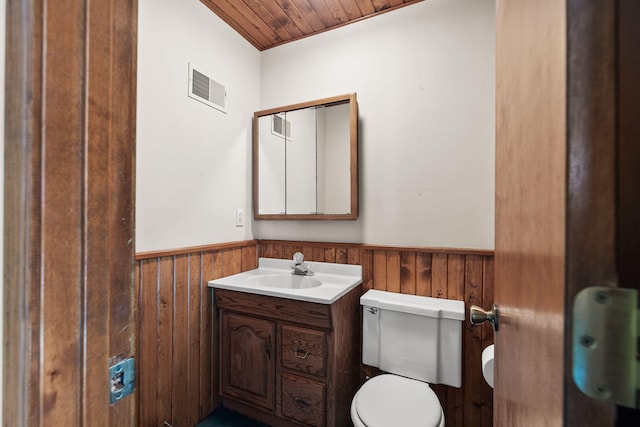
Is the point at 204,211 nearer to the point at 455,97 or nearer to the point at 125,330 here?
the point at 125,330

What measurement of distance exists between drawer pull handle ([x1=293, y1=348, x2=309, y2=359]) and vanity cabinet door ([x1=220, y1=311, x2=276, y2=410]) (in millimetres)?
142

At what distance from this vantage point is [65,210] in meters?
0.41

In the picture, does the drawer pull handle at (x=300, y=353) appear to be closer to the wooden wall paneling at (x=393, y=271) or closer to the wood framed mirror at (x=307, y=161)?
the wooden wall paneling at (x=393, y=271)

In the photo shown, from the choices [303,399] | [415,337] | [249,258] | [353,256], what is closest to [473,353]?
[415,337]

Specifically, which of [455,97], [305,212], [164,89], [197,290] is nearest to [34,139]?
[164,89]

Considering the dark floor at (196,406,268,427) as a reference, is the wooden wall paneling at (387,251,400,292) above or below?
above

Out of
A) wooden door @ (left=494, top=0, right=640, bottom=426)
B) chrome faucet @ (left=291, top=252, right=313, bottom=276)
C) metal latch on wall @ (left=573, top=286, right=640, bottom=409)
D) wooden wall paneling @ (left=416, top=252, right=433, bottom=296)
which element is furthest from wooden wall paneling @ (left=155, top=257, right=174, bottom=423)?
metal latch on wall @ (left=573, top=286, right=640, bottom=409)

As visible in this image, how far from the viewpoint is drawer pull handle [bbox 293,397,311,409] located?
1.44 meters

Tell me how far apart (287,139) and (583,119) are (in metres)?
1.85

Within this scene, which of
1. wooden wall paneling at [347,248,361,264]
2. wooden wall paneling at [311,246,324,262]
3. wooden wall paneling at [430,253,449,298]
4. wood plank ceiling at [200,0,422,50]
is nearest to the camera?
wooden wall paneling at [430,253,449,298]

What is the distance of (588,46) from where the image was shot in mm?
263

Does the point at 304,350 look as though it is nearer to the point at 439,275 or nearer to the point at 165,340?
the point at 165,340

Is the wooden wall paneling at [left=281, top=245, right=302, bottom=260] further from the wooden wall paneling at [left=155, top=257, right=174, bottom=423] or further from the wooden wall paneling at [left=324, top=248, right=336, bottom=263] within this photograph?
the wooden wall paneling at [left=155, top=257, right=174, bottom=423]

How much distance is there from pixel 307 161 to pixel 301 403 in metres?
1.43
